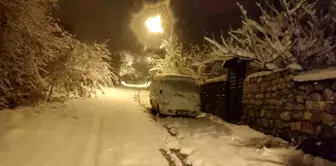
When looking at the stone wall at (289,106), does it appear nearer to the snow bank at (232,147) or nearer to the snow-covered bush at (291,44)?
the snow bank at (232,147)

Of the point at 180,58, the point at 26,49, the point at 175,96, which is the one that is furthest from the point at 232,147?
the point at 180,58

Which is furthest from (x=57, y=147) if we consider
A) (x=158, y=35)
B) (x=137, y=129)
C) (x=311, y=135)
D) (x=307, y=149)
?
(x=158, y=35)

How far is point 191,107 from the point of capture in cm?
1345

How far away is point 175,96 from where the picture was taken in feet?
43.6

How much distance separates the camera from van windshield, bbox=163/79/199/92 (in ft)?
44.8

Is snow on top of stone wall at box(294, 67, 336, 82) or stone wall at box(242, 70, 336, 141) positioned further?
stone wall at box(242, 70, 336, 141)

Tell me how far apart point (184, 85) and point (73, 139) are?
734 cm

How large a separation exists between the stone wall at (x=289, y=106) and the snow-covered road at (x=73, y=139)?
140 inches

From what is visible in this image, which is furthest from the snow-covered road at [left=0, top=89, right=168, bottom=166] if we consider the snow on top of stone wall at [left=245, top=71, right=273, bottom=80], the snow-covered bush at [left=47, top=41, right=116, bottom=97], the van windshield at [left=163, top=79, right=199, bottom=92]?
the snow on top of stone wall at [left=245, top=71, right=273, bottom=80]

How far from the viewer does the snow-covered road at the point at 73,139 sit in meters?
6.07

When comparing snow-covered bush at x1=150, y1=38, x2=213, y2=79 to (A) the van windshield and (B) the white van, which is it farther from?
(B) the white van

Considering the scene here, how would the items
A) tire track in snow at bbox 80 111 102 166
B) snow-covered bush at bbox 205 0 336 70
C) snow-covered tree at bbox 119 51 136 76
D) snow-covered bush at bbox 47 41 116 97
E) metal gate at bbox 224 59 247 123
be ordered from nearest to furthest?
tire track in snow at bbox 80 111 102 166
snow-covered bush at bbox 205 0 336 70
metal gate at bbox 224 59 247 123
snow-covered bush at bbox 47 41 116 97
snow-covered tree at bbox 119 51 136 76

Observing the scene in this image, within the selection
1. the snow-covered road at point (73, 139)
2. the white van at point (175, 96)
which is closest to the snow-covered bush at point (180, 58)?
the white van at point (175, 96)

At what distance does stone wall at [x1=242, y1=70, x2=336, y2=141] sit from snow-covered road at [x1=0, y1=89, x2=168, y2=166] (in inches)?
140
